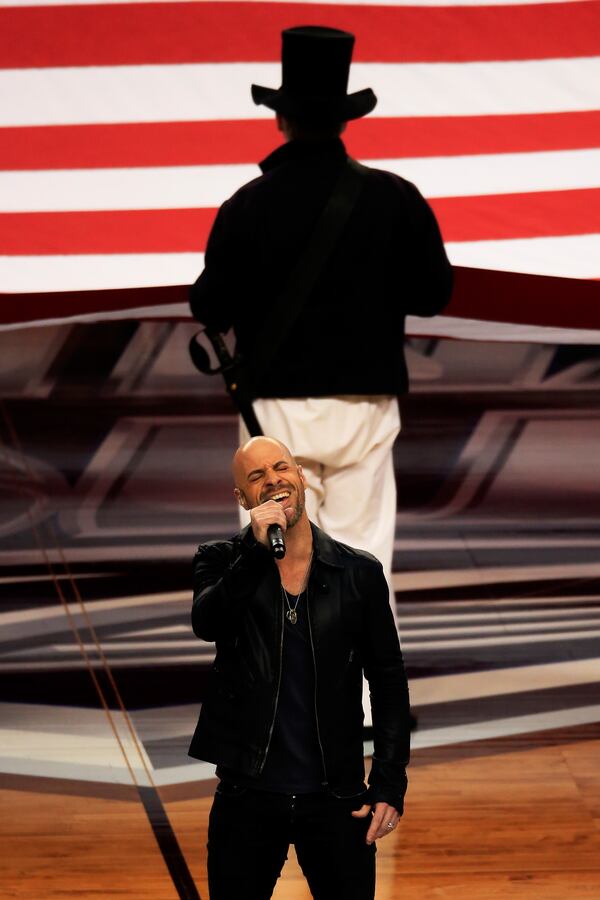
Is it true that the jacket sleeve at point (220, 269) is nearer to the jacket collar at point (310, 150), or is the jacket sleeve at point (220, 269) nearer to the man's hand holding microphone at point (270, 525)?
the jacket collar at point (310, 150)

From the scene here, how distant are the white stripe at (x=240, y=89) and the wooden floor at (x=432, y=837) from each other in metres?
1.29

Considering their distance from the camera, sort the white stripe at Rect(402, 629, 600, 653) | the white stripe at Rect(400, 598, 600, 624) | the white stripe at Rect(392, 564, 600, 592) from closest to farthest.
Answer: the white stripe at Rect(402, 629, 600, 653), the white stripe at Rect(400, 598, 600, 624), the white stripe at Rect(392, 564, 600, 592)

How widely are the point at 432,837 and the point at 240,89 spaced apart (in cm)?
152

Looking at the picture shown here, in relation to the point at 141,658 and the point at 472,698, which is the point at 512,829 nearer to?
the point at 472,698

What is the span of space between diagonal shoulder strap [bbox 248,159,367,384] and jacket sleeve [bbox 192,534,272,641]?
0.80 metres

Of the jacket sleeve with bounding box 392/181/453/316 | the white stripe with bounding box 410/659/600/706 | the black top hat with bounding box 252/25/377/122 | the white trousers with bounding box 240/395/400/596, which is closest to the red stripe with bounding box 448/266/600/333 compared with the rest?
the jacket sleeve with bounding box 392/181/453/316

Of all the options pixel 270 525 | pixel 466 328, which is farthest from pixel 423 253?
pixel 270 525

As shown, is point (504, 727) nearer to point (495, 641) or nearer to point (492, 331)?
point (495, 641)

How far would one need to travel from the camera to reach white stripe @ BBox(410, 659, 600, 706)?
3.39 metres

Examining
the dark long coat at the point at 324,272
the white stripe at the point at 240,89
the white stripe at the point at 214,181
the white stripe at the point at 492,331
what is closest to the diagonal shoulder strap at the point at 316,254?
the dark long coat at the point at 324,272

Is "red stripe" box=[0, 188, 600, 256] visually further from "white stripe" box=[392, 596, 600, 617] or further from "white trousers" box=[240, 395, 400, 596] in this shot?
"white stripe" box=[392, 596, 600, 617]

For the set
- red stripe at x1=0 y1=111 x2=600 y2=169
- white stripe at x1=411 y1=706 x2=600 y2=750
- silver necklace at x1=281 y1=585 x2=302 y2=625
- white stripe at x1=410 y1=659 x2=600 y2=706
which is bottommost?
silver necklace at x1=281 y1=585 x2=302 y2=625

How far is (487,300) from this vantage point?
3184 millimetres

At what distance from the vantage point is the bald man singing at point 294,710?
77.7 inches
